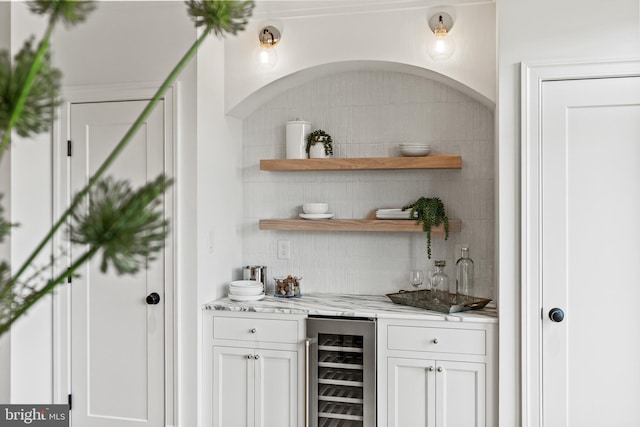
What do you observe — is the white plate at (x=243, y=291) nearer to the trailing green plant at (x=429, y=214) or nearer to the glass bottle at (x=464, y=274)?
the trailing green plant at (x=429, y=214)

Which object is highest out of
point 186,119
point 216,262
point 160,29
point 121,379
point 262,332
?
point 160,29

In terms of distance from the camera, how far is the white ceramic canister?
3.74m

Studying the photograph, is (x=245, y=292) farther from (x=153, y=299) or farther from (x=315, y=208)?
(x=315, y=208)

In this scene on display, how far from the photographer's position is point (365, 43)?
345cm

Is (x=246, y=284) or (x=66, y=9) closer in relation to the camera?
(x=66, y=9)

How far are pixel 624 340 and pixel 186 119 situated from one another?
8.49ft

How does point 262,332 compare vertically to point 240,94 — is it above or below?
below

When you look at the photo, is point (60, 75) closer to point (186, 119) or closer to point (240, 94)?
point (186, 119)

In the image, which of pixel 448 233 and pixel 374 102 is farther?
pixel 374 102

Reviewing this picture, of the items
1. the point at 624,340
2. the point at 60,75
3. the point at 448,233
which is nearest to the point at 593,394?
the point at 624,340

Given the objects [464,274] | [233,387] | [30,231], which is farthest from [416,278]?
[30,231]

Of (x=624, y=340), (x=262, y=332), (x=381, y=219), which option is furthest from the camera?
(x=381, y=219)

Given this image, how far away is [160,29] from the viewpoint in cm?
344

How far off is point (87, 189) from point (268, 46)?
3.28 m
